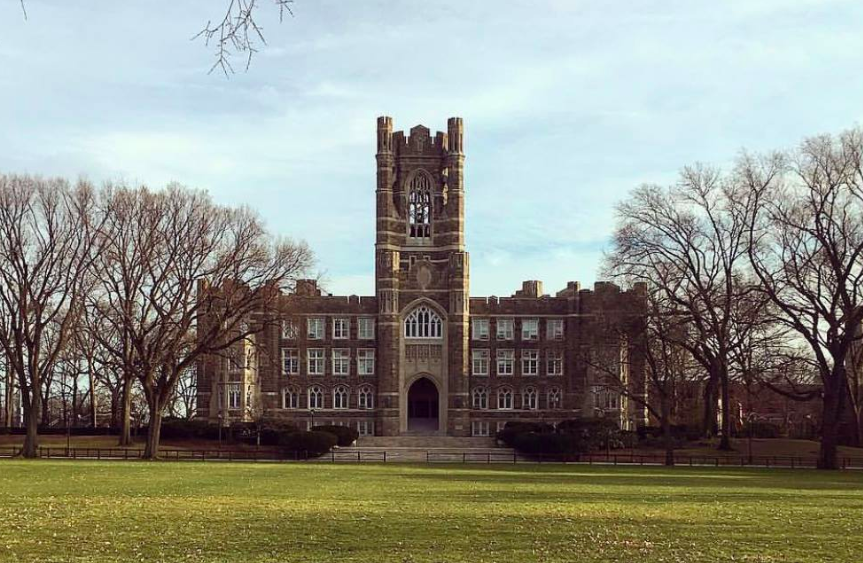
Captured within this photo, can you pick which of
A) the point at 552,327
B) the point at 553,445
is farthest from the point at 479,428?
the point at 553,445

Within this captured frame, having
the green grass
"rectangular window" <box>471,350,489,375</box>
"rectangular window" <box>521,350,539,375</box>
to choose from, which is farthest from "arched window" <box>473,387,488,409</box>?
the green grass

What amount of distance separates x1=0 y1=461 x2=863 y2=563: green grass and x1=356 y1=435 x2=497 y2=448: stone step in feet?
129

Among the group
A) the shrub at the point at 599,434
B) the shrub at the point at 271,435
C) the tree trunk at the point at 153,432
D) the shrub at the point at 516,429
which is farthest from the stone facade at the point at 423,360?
the tree trunk at the point at 153,432

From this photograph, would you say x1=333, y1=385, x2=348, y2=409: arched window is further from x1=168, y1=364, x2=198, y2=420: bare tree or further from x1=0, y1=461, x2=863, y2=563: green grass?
x1=0, y1=461, x2=863, y2=563: green grass

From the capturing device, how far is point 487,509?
23.2 meters

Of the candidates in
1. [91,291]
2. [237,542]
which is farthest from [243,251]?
[237,542]

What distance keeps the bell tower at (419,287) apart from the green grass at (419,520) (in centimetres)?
4731

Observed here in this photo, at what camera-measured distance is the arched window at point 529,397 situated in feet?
277

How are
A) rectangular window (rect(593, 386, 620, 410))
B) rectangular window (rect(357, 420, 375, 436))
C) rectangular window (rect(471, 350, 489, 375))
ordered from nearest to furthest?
rectangular window (rect(357, 420, 375, 436)) < rectangular window (rect(593, 386, 620, 410)) < rectangular window (rect(471, 350, 489, 375))

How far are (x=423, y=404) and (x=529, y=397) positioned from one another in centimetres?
840

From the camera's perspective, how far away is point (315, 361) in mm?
84500

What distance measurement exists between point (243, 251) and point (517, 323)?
1372 inches

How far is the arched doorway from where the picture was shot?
281ft

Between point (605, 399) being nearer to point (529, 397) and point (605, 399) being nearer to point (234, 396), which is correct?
point (529, 397)
